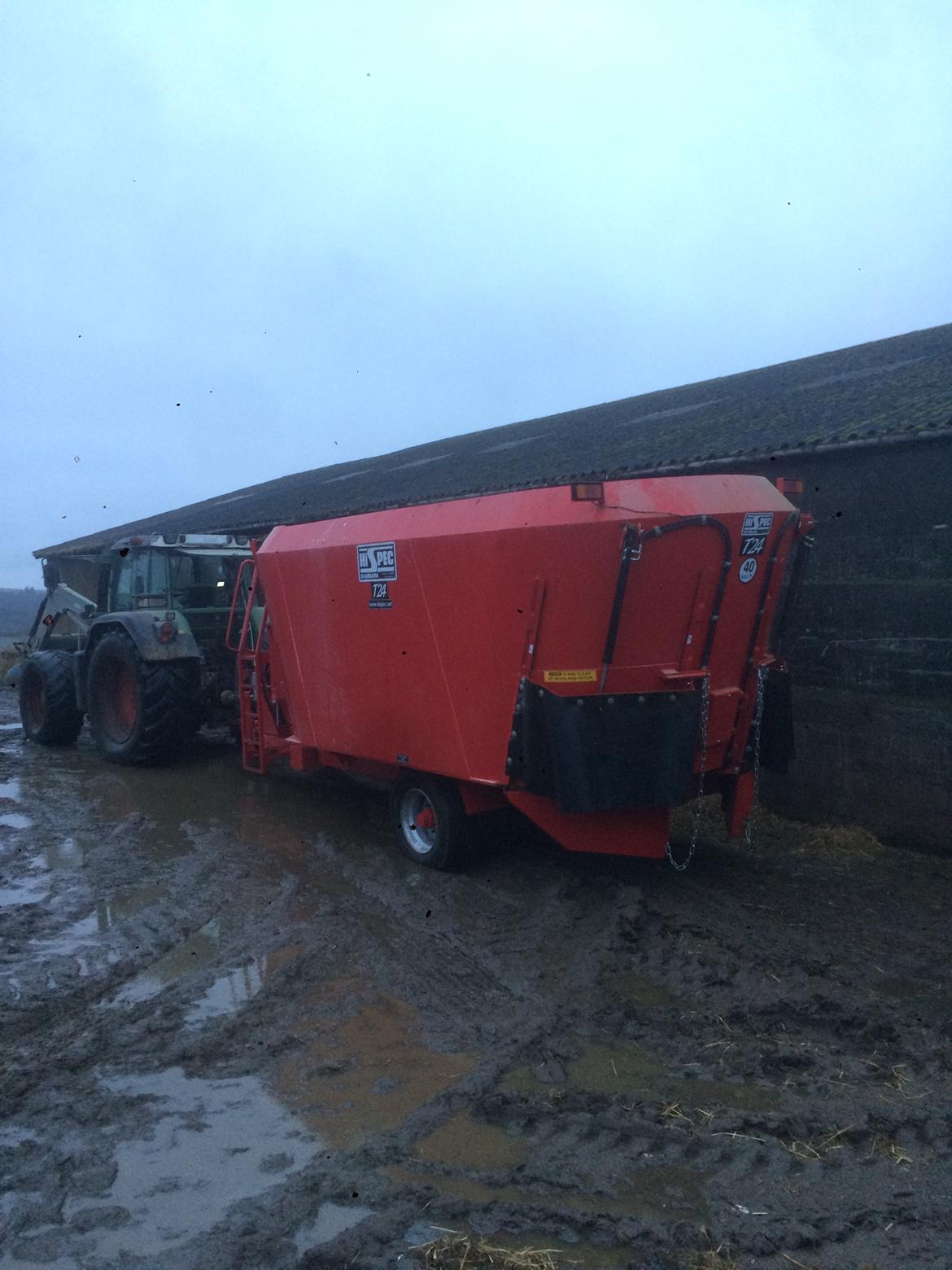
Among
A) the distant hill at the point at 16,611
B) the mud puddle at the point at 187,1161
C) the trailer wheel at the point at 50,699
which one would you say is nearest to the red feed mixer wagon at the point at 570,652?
the mud puddle at the point at 187,1161

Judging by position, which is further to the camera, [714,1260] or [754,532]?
[754,532]

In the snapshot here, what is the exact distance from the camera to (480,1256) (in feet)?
9.34

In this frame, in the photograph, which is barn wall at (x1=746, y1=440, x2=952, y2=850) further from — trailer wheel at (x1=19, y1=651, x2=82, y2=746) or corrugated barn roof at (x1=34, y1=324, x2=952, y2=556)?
trailer wheel at (x1=19, y1=651, x2=82, y2=746)

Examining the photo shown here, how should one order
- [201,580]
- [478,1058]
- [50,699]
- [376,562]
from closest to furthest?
[478,1058], [376,562], [201,580], [50,699]

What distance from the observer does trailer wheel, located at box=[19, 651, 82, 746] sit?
1174 centimetres

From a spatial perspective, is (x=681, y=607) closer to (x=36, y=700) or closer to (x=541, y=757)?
(x=541, y=757)

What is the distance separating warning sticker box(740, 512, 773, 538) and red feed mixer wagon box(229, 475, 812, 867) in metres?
0.01

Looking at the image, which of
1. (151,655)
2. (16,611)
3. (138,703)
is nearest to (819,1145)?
(151,655)

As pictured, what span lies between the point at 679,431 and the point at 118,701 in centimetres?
668

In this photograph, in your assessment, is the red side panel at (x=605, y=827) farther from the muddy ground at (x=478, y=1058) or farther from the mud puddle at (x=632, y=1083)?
the mud puddle at (x=632, y=1083)

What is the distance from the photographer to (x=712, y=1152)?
338 centimetres

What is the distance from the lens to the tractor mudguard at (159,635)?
32.1 feet

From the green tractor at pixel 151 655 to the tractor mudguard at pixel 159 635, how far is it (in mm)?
11

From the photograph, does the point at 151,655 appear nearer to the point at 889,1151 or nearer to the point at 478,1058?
the point at 478,1058
